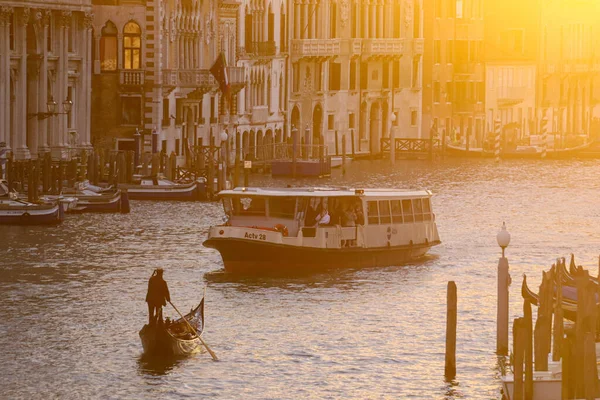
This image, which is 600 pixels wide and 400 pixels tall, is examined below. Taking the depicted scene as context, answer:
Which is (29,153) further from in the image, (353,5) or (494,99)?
(494,99)

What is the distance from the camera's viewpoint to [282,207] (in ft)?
196

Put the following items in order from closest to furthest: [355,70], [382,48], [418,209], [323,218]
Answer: [323,218] < [418,209] < [355,70] < [382,48]

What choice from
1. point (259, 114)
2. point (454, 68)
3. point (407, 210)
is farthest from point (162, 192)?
point (454, 68)

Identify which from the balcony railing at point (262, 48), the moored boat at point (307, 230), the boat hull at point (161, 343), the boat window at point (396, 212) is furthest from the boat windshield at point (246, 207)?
the balcony railing at point (262, 48)

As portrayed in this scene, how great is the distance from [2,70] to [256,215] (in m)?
27.7

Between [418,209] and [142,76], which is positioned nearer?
[418,209]

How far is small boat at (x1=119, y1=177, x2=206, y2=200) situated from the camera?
83312mm

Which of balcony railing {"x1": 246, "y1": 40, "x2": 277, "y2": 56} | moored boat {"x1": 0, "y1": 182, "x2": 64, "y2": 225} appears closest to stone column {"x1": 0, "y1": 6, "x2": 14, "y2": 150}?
moored boat {"x1": 0, "y1": 182, "x2": 64, "y2": 225}

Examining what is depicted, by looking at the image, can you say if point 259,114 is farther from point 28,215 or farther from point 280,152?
point 28,215

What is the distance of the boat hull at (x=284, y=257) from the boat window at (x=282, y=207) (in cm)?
121

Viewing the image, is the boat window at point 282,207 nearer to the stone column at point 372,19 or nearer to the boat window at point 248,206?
the boat window at point 248,206

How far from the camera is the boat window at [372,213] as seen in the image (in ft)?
199

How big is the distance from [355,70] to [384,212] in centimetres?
6967

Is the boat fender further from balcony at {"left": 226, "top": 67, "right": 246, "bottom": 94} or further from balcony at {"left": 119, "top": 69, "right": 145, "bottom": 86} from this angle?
balcony at {"left": 226, "top": 67, "right": 246, "bottom": 94}
